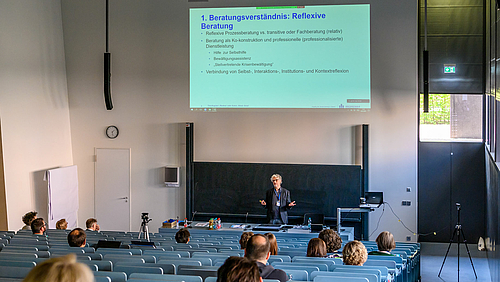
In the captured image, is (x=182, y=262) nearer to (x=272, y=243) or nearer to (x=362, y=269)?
(x=272, y=243)

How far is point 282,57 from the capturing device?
10039 millimetres

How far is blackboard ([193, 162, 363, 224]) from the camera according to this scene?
32.2ft

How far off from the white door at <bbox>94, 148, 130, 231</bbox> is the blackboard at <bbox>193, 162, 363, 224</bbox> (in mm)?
1807

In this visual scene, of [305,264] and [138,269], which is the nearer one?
[138,269]

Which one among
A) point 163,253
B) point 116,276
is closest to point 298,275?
point 116,276

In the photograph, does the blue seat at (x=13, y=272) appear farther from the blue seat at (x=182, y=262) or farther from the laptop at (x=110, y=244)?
the laptop at (x=110, y=244)

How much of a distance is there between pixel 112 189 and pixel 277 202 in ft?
14.3

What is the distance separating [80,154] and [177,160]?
2446 millimetres

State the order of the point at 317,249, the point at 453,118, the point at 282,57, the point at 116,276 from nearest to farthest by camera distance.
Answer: the point at 116,276 < the point at 317,249 < the point at 282,57 < the point at 453,118

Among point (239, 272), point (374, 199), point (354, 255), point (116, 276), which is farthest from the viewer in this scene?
point (374, 199)

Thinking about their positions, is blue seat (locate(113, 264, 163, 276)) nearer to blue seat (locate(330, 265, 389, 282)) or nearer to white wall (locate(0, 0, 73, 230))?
blue seat (locate(330, 265, 389, 282))

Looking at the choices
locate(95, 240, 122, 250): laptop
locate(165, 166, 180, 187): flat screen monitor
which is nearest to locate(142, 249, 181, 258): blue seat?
locate(95, 240, 122, 250): laptop

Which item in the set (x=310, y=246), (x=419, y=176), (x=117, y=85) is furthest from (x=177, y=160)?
(x=310, y=246)

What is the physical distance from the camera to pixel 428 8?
1018cm
